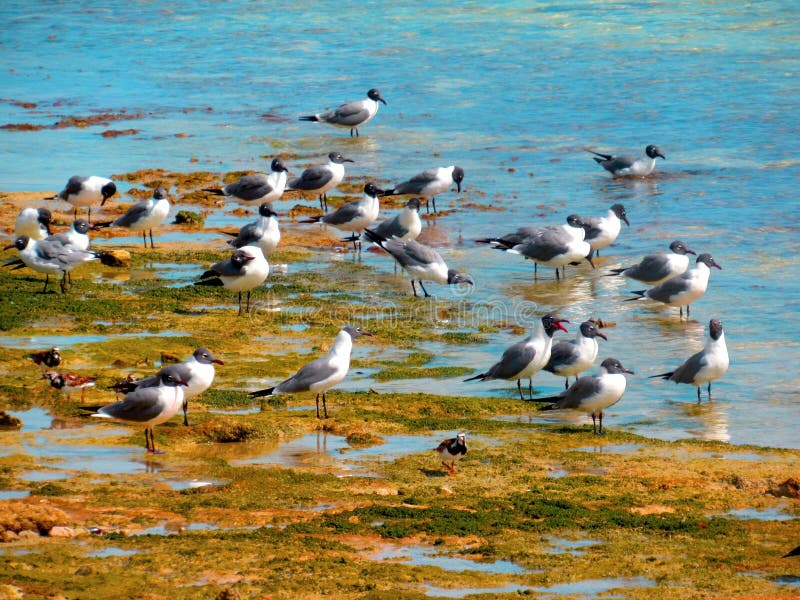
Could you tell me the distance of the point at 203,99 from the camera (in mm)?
31688

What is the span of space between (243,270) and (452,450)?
223 inches

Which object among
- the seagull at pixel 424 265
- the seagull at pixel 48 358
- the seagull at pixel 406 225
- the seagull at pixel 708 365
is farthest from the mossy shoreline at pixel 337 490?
the seagull at pixel 406 225

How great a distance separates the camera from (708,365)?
12.1m

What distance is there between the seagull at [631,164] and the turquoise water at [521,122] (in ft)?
0.88

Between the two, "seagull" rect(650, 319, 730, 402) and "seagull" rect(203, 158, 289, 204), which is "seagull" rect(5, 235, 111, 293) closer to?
"seagull" rect(203, 158, 289, 204)

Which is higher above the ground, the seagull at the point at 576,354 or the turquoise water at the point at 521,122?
the seagull at the point at 576,354

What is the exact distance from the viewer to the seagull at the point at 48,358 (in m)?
11.7

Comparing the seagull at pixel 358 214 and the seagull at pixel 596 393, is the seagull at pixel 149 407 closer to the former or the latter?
the seagull at pixel 596 393

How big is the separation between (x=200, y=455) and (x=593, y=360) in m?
4.38

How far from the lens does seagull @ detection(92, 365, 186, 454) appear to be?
1000 centimetres

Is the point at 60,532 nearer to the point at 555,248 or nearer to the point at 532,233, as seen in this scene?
the point at 555,248

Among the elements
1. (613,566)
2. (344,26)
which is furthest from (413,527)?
(344,26)

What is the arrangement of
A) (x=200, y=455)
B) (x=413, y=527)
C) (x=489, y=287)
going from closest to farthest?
(x=413, y=527), (x=200, y=455), (x=489, y=287)

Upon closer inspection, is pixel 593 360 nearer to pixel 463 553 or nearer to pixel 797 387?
pixel 797 387
